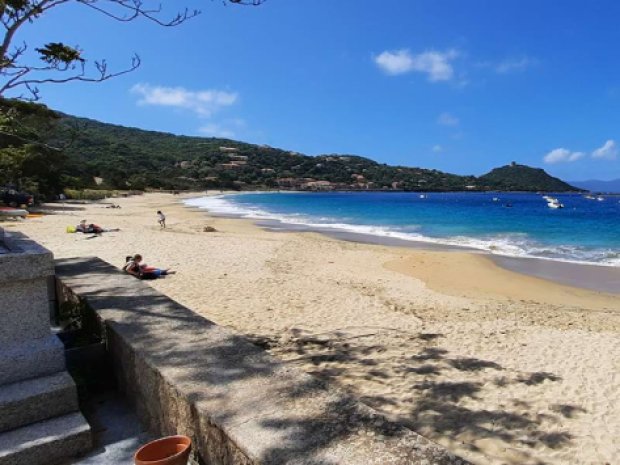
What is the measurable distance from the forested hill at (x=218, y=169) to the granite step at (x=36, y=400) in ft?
217

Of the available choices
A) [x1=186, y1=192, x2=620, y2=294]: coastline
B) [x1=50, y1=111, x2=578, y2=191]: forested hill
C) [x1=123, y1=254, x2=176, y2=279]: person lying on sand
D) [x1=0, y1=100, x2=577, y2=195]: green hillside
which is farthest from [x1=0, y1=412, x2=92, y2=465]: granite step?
[x1=50, y1=111, x2=578, y2=191]: forested hill

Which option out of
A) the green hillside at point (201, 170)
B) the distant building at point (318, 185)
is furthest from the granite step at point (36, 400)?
the distant building at point (318, 185)

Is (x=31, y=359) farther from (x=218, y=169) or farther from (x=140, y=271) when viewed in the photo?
(x=218, y=169)

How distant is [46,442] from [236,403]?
109 centimetres

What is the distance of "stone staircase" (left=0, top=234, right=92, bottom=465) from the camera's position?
248 cm

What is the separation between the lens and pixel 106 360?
3.45 metres

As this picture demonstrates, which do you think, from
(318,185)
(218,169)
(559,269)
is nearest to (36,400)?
(559,269)

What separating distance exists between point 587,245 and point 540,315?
56.4ft

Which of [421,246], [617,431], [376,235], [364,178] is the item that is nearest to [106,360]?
[617,431]

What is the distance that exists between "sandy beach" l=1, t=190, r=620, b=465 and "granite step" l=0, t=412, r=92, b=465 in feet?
9.36

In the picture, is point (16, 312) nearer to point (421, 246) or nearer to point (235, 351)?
point (235, 351)

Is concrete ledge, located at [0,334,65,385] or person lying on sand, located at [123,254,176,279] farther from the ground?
concrete ledge, located at [0,334,65,385]

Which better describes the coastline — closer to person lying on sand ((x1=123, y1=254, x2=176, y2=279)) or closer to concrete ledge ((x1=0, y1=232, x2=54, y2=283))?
person lying on sand ((x1=123, y1=254, x2=176, y2=279))

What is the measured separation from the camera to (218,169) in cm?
13838
